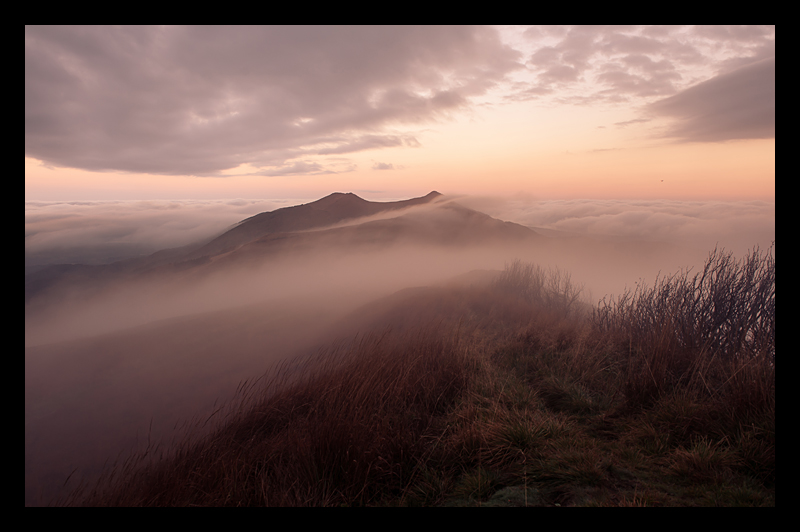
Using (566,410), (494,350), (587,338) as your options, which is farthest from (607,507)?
(587,338)

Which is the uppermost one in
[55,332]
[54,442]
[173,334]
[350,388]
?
[350,388]

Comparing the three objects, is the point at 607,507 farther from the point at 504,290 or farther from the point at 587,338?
the point at 504,290

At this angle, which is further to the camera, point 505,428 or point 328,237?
point 328,237

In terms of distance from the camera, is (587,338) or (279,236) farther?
(279,236)

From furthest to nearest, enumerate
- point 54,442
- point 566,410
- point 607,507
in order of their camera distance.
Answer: point 54,442
point 566,410
point 607,507

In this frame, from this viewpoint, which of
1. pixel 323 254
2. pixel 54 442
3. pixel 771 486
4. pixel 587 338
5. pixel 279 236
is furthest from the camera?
pixel 279 236

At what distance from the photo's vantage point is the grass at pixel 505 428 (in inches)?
112

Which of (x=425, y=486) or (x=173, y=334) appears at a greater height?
(x=425, y=486)

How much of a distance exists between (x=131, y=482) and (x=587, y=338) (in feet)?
24.6

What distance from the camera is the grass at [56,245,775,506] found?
2.84 m

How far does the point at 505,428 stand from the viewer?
133 inches

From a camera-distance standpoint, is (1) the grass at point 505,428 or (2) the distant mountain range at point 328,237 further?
(2) the distant mountain range at point 328,237

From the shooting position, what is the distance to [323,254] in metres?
59.5

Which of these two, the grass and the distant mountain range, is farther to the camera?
the distant mountain range
